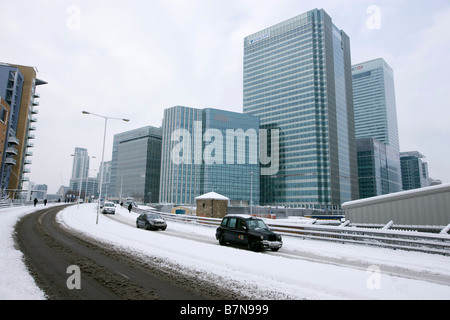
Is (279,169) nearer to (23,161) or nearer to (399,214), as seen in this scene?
(23,161)

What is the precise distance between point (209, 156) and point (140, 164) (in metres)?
58.4

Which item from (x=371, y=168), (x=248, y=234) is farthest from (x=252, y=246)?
(x=371, y=168)

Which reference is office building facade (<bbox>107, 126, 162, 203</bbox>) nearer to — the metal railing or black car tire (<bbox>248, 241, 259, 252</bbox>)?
the metal railing

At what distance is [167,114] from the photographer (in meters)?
146

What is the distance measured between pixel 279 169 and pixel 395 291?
460 ft

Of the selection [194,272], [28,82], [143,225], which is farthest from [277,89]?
[194,272]

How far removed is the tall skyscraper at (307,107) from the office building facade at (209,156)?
1593 cm

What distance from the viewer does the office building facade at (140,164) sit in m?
164

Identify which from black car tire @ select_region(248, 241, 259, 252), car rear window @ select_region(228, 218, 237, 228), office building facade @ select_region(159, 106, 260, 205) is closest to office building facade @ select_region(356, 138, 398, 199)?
office building facade @ select_region(159, 106, 260, 205)

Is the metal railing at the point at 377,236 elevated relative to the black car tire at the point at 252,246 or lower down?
elevated

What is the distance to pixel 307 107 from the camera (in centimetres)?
13662

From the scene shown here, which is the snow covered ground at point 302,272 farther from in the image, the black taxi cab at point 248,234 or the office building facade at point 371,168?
the office building facade at point 371,168

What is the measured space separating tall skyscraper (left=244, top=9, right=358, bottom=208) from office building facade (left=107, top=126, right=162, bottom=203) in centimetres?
6429

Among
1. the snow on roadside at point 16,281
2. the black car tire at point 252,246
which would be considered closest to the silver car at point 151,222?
the black car tire at point 252,246
